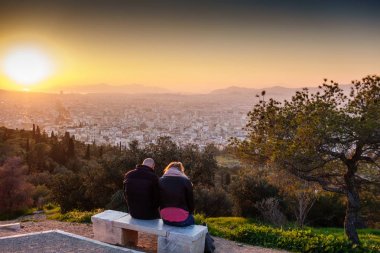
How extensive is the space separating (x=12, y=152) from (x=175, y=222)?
40.7 m

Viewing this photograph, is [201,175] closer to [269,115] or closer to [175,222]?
[269,115]

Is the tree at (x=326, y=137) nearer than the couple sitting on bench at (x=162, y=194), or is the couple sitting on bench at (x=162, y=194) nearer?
the couple sitting on bench at (x=162, y=194)

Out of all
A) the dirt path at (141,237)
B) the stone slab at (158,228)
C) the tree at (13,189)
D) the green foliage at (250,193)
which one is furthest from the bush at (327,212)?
the tree at (13,189)

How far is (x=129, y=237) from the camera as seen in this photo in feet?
25.5

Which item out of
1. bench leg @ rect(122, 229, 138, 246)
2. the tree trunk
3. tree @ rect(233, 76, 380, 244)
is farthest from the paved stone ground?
the tree trunk

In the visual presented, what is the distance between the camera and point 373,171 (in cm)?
1141

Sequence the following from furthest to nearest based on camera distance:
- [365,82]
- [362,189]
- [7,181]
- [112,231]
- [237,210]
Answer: [7,181] < [237,210] < [362,189] < [365,82] < [112,231]

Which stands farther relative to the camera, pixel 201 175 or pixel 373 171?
pixel 201 175

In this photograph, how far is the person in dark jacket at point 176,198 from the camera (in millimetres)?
6844

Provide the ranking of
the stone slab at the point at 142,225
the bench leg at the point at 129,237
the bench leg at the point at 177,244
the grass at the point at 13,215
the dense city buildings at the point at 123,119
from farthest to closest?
the dense city buildings at the point at 123,119, the grass at the point at 13,215, the bench leg at the point at 129,237, the stone slab at the point at 142,225, the bench leg at the point at 177,244

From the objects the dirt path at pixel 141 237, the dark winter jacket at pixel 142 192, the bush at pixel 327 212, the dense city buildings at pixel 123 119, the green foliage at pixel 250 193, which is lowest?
the dense city buildings at pixel 123 119

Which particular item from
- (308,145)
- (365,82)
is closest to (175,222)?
(308,145)

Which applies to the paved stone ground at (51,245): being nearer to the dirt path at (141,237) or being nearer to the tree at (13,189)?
the dirt path at (141,237)

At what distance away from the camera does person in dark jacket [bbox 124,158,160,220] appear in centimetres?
721
